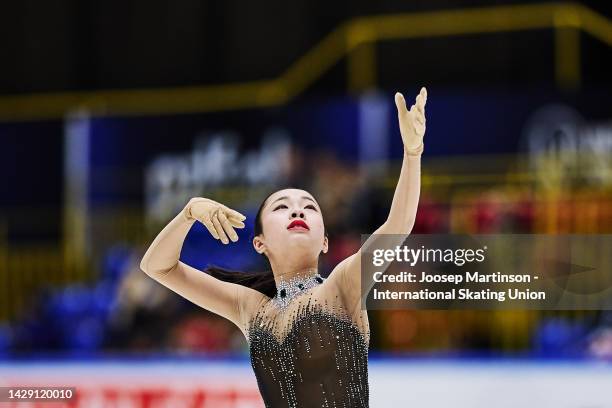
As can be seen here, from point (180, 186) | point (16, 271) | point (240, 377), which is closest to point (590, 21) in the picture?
point (180, 186)

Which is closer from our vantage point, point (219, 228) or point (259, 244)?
point (219, 228)

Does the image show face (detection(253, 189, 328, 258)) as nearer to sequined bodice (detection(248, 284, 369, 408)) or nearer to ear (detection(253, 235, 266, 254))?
ear (detection(253, 235, 266, 254))

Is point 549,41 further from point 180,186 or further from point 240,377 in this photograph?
point 240,377

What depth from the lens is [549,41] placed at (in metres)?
8.78

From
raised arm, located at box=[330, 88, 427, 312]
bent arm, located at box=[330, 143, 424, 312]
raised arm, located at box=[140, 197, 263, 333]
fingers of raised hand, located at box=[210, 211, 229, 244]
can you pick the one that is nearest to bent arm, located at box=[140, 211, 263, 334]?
raised arm, located at box=[140, 197, 263, 333]

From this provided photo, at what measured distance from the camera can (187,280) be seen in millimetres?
2496

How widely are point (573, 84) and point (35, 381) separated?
6260mm

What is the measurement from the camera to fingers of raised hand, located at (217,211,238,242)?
232cm

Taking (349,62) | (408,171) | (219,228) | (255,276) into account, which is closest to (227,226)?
(219,228)

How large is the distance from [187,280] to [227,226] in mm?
239

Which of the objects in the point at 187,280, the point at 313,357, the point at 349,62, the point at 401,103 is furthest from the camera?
the point at 349,62

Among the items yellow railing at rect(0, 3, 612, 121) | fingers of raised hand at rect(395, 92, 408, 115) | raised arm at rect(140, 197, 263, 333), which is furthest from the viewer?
yellow railing at rect(0, 3, 612, 121)

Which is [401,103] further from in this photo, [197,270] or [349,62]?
[349,62]

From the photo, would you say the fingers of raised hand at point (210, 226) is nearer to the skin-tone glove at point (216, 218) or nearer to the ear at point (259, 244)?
the skin-tone glove at point (216, 218)
